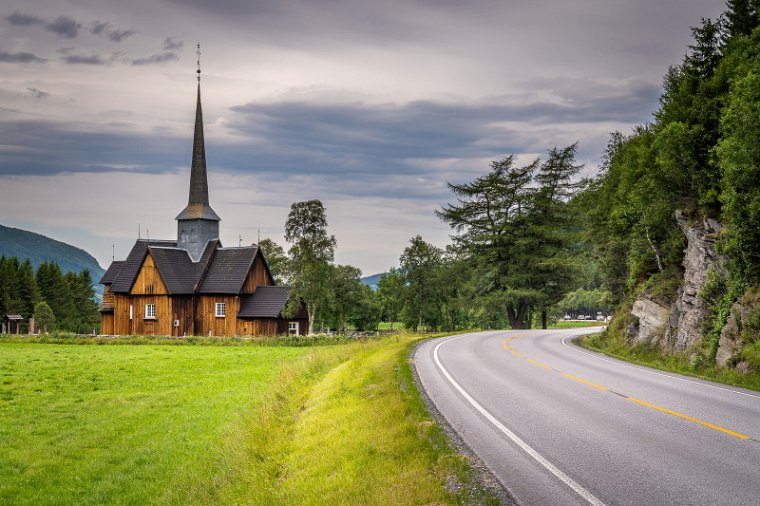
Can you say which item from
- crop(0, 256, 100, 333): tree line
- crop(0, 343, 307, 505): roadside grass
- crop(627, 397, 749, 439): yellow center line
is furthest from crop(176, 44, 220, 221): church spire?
crop(627, 397, 749, 439): yellow center line

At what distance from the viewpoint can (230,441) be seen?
A: 13.9 meters

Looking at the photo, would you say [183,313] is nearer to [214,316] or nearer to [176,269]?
[214,316]

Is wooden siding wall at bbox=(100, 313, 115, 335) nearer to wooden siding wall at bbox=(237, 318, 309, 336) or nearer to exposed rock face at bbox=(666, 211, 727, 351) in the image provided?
wooden siding wall at bbox=(237, 318, 309, 336)

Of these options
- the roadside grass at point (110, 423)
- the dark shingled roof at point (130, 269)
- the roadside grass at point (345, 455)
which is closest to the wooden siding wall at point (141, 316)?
the dark shingled roof at point (130, 269)

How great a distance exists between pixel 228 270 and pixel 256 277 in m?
2.73

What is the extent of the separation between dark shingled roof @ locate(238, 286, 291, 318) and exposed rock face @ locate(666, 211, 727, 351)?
3998 cm

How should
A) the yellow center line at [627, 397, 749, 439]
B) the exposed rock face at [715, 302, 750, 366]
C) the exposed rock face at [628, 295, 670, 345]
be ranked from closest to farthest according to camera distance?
the yellow center line at [627, 397, 749, 439] < the exposed rock face at [715, 302, 750, 366] < the exposed rock face at [628, 295, 670, 345]

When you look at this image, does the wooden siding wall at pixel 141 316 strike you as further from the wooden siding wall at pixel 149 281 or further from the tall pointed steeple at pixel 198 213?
the tall pointed steeple at pixel 198 213

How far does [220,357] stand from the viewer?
3731cm

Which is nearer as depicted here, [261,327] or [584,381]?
[584,381]

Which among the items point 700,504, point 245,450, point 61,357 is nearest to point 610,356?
point 245,450

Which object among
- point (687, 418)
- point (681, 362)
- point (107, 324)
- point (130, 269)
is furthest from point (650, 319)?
point (107, 324)

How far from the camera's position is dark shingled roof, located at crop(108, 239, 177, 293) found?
207 feet

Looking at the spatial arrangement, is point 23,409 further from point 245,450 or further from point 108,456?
point 245,450
